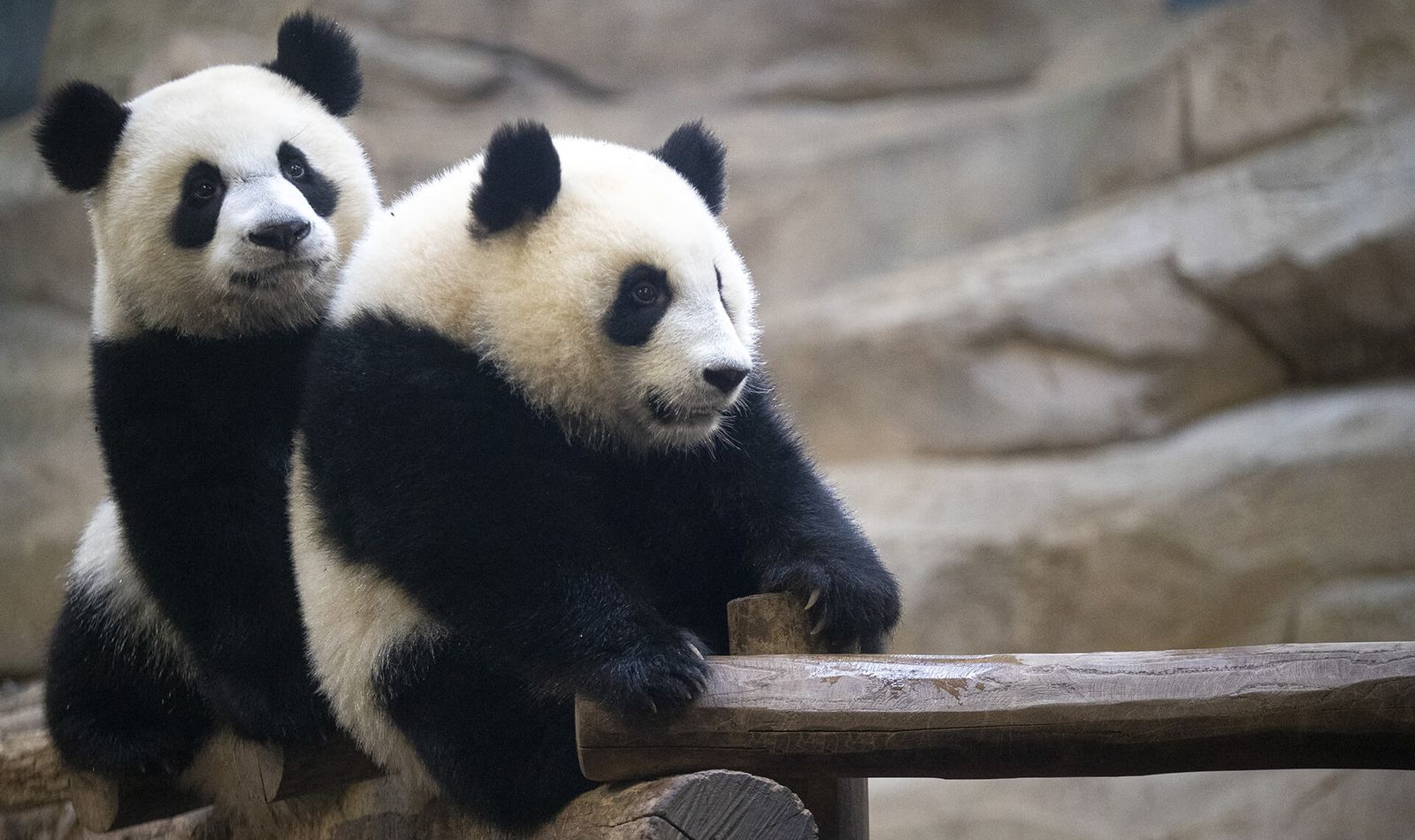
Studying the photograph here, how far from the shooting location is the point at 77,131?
3273 millimetres

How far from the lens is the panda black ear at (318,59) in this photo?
11.7ft

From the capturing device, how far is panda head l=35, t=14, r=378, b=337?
3150 mm

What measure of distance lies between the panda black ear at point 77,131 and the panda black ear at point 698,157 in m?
1.39

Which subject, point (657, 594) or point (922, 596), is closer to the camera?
point (657, 594)

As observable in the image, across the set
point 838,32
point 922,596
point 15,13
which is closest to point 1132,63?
point 838,32

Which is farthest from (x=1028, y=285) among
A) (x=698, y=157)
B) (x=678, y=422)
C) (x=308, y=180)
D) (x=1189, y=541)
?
(x=678, y=422)

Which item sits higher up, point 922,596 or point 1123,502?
point 1123,502

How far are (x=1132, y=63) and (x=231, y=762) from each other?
261 inches

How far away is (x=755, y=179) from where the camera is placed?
26.7 feet

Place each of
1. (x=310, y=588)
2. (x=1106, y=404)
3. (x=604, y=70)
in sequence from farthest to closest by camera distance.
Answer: (x=604, y=70) < (x=1106, y=404) < (x=310, y=588)

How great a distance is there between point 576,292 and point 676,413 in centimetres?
33

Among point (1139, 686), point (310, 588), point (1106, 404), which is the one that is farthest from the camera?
point (1106, 404)

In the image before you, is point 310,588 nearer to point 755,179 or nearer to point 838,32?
point 755,179

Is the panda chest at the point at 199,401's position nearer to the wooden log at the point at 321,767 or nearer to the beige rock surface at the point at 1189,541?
the wooden log at the point at 321,767
